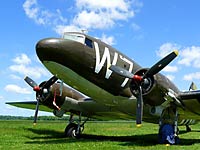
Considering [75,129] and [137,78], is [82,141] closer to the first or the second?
[75,129]

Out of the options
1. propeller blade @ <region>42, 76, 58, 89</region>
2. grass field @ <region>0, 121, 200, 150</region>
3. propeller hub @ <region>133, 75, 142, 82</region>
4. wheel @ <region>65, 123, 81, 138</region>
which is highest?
propeller blade @ <region>42, 76, 58, 89</region>

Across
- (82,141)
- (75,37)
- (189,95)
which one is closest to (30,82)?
(82,141)

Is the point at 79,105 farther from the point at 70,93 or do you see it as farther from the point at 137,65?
the point at 137,65

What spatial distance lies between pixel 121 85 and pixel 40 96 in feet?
20.4

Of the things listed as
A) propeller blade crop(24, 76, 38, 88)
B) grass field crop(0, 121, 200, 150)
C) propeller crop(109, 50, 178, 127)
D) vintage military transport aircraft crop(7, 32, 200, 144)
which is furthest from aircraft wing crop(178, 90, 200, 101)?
propeller blade crop(24, 76, 38, 88)

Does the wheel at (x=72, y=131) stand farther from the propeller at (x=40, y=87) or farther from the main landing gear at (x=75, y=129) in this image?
the propeller at (x=40, y=87)

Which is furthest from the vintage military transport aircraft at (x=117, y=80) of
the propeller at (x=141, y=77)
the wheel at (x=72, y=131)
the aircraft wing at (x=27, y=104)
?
the aircraft wing at (x=27, y=104)

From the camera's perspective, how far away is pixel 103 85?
56.6ft

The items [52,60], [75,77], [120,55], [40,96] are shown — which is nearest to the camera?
[52,60]

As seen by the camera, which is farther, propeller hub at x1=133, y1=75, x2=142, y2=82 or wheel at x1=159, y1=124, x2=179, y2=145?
wheel at x1=159, y1=124, x2=179, y2=145

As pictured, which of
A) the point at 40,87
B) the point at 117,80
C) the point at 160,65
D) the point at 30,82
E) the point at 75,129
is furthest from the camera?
the point at 75,129

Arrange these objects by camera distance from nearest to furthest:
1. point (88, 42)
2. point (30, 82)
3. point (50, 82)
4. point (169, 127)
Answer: point (88, 42) → point (169, 127) → point (50, 82) → point (30, 82)

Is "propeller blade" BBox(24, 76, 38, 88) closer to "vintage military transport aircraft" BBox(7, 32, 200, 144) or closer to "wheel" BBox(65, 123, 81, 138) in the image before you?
"wheel" BBox(65, 123, 81, 138)

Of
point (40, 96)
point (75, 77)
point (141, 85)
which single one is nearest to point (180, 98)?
point (141, 85)
